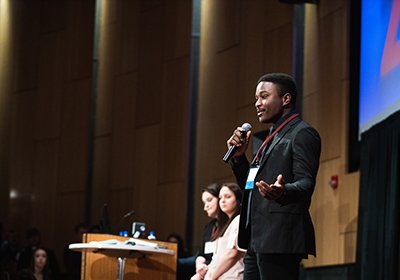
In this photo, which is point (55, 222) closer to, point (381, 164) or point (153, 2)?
point (153, 2)

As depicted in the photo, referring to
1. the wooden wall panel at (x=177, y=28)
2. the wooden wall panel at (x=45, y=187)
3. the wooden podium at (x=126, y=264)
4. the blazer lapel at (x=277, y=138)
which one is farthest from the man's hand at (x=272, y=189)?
the wooden wall panel at (x=45, y=187)

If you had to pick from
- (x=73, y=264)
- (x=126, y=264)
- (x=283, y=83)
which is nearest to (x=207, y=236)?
(x=126, y=264)

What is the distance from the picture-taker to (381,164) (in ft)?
18.1

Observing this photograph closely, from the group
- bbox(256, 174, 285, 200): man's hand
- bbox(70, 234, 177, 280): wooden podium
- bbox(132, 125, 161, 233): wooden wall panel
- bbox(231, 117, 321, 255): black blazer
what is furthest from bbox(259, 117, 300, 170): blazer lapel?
bbox(132, 125, 161, 233): wooden wall panel

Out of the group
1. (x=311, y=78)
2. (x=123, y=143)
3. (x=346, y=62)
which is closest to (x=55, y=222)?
(x=123, y=143)

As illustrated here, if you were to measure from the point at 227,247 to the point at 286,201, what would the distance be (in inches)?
70.2

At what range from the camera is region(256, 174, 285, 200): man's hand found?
2.63 meters

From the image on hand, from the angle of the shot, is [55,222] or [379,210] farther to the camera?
[55,222]

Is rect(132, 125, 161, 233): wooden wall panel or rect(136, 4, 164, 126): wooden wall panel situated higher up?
rect(136, 4, 164, 126): wooden wall panel

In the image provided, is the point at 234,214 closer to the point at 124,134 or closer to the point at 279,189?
the point at 279,189

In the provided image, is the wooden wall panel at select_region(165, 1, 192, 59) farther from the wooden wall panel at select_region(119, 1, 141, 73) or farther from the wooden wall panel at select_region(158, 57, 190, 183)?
the wooden wall panel at select_region(119, 1, 141, 73)

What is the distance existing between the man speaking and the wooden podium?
2004mm

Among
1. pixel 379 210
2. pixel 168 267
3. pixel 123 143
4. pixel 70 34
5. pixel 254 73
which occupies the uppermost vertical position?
pixel 70 34

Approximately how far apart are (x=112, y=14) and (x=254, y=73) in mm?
2356
